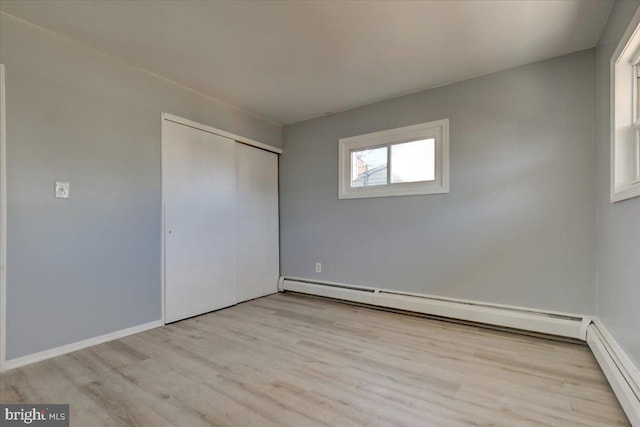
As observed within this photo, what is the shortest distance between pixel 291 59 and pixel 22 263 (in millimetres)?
2514

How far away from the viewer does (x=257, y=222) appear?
3832 mm

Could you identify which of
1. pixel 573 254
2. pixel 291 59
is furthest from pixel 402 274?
pixel 291 59

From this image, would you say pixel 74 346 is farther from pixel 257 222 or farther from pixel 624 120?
pixel 624 120

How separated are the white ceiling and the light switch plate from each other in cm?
113

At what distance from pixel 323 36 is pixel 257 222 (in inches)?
93.7

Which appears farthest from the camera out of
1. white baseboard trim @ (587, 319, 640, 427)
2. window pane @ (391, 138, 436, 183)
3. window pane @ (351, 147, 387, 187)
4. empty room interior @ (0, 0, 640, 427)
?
window pane @ (351, 147, 387, 187)

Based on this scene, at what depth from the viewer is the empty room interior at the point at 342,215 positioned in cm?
165

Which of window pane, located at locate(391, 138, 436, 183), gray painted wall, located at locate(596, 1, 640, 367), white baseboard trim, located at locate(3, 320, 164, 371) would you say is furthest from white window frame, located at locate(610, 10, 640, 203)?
white baseboard trim, located at locate(3, 320, 164, 371)

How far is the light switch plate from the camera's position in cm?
213

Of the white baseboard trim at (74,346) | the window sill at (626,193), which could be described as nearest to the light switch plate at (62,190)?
the white baseboard trim at (74,346)

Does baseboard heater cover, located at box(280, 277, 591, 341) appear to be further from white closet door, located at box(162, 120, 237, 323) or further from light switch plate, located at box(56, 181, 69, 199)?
light switch plate, located at box(56, 181, 69, 199)

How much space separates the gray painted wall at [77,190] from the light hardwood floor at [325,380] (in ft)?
0.94

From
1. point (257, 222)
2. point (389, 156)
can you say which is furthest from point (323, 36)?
point (257, 222)

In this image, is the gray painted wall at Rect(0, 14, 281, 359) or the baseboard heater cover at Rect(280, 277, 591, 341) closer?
the gray painted wall at Rect(0, 14, 281, 359)
